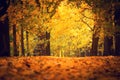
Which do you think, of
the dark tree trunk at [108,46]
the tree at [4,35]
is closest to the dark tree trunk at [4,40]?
the tree at [4,35]

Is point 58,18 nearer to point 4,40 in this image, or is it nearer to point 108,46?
point 108,46

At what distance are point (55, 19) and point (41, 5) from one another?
7.06 feet

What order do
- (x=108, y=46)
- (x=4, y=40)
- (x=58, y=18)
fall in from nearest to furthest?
(x=4, y=40)
(x=108, y=46)
(x=58, y=18)

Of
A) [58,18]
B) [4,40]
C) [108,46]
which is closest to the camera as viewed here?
[4,40]

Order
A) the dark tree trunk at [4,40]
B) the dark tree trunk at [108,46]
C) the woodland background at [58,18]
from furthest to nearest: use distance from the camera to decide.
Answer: the dark tree trunk at [108,46] → the woodland background at [58,18] → the dark tree trunk at [4,40]

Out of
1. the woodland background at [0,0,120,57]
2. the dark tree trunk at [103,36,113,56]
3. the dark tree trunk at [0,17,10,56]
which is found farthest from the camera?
the dark tree trunk at [103,36,113,56]

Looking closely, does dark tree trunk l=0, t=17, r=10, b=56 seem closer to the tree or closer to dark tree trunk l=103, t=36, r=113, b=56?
the tree

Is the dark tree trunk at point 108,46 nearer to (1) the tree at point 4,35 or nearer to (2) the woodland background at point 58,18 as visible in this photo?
(2) the woodland background at point 58,18

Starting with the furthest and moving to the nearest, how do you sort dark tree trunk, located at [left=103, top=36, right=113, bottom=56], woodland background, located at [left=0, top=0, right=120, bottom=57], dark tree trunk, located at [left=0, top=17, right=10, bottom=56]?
dark tree trunk, located at [left=103, top=36, right=113, bottom=56]
woodland background, located at [left=0, top=0, right=120, bottom=57]
dark tree trunk, located at [left=0, top=17, right=10, bottom=56]

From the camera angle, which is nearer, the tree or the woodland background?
the tree

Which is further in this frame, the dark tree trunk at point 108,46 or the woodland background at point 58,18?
the dark tree trunk at point 108,46

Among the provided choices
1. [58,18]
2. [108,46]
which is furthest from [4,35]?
[108,46]

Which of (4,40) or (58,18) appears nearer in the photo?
(4,40)

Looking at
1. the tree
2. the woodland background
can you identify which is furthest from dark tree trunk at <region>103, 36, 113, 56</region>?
the tree
